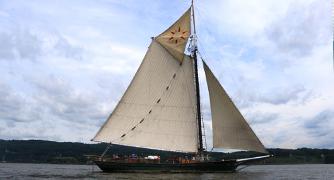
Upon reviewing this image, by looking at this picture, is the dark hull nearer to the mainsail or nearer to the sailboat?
the sailboat

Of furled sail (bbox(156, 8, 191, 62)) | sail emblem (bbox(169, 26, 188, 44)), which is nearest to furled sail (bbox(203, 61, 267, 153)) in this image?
furled sail (bbox(156, 8, 191, 62))

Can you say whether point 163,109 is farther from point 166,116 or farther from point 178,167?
point 178,167

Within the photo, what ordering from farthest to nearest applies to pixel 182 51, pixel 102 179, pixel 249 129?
pixel 182 51, pixel 249 129, pixel 102 179

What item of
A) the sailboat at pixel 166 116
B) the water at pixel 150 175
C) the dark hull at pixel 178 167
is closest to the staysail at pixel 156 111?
the sailboat at pixel 166 116

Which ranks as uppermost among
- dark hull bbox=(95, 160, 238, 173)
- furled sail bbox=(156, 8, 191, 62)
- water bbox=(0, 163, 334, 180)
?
furled sail bbox=(156, 8, 191, 62)

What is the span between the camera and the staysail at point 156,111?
6075 centimetres

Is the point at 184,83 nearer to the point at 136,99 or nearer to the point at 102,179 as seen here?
the point at 136,99

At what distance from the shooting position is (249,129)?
58.7 metres

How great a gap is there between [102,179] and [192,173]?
488 inches

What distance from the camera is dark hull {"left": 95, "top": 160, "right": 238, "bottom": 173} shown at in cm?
5997

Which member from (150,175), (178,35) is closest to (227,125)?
(150,175)

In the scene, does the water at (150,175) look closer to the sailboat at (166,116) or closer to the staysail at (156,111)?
the sailboat at (166,116)

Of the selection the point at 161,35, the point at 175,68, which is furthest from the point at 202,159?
the point at 161,35

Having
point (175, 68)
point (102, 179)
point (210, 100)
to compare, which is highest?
point (175, 68)
